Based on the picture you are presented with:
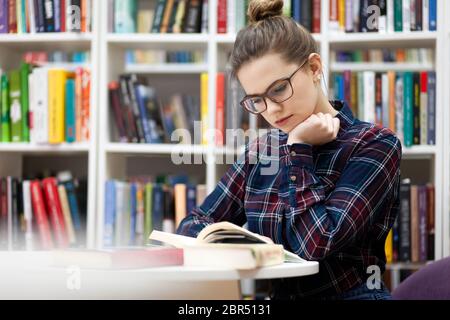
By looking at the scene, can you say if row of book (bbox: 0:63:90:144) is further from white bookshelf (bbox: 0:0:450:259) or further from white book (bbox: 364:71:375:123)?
white book (bbox: 364:71:375:123)

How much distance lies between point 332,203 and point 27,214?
Answer: 58.8 inches

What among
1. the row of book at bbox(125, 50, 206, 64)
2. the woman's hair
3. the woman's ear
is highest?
the row of book at bbox(125, 50, 206, 64)

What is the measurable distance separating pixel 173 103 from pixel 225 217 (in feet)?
3.43

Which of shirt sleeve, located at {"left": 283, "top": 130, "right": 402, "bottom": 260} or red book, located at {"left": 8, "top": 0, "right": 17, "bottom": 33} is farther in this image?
red book, located at {"left": 8, "top": 0, "right": 17, "bottom": 33}

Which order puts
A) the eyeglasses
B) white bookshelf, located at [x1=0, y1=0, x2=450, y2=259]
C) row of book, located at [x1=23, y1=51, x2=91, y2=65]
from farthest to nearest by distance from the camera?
row of book, located at [x1=23, y1=51, x2=91, y2=65], white bookshelf, located at [x1=0, y1=0, x2=450, y2=259], the eyeglasses

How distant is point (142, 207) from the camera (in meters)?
2.36

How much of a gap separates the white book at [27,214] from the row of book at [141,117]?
0.40 meters

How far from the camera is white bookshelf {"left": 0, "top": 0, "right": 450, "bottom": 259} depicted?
219 cm

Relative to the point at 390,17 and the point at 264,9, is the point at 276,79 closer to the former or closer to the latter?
the point at 264,9

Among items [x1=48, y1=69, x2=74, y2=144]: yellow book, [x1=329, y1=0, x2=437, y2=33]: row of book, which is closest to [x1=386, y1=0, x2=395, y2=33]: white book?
[x1=329, y1=0, x2=437, y2=33]: row of book

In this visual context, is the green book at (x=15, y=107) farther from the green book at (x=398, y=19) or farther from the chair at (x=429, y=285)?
the chair at (x=429, y=285)

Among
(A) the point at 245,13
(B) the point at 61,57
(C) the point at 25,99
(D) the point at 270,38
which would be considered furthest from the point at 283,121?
(B) the point at 61,57

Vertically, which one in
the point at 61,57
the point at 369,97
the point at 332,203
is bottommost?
the point at 332,203
